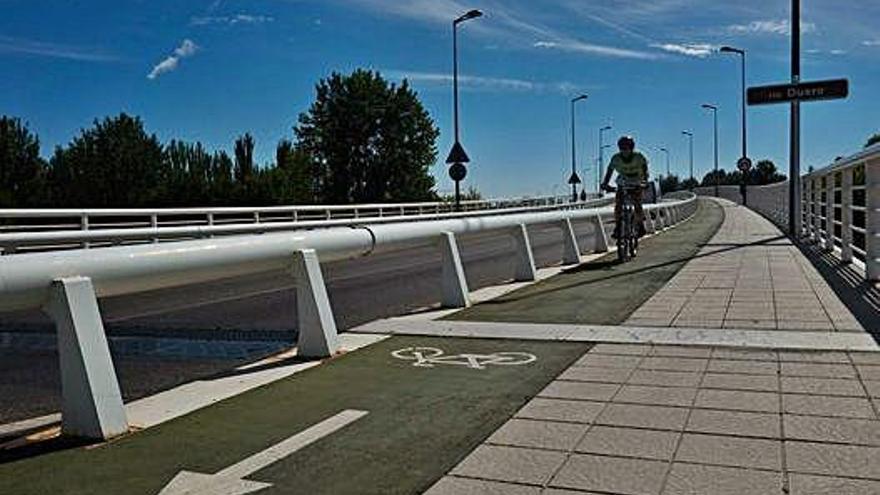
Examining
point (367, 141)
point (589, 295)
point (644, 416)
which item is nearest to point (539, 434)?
point (644, 416)

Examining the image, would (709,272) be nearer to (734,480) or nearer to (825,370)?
(825,370)

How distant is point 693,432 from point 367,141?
8271 cm

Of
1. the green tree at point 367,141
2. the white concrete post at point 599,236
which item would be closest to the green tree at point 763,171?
the green tree at point 367,141

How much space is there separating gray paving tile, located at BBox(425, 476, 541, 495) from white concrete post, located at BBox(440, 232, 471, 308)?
497cm

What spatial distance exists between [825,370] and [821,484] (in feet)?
6.84

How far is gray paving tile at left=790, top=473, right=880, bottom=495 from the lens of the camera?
3.18 meters

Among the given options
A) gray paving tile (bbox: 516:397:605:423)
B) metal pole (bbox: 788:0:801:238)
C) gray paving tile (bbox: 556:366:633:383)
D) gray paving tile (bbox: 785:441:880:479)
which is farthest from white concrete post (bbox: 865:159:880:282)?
metal pole (bbox: 788:0:801:238)

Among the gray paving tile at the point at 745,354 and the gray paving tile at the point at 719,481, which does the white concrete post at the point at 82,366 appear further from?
the gray paving tile at the point at 745,354

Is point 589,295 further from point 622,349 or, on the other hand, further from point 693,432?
point 693,432

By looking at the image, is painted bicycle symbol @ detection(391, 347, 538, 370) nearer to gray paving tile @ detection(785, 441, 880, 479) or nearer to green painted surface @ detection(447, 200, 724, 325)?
green painted surface @ detection(447, 200, 724, 325)

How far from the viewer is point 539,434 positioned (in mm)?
3994

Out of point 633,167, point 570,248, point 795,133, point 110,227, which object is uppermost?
point 795,133

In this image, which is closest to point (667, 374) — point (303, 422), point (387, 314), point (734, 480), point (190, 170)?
Result: point (734, 480)

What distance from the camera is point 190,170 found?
258 ft
